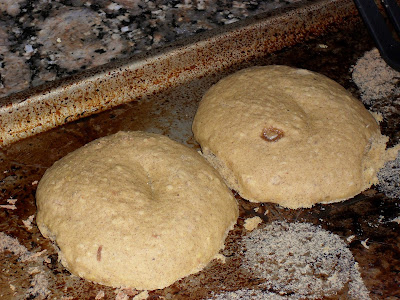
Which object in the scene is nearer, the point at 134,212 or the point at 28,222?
the point at 134,212

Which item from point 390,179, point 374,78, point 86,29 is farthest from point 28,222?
point 374,78

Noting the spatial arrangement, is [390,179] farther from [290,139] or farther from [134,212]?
[134,212]

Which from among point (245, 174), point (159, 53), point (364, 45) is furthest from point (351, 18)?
point (245, 174)

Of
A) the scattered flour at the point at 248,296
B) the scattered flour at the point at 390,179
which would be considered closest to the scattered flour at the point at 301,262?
the scattered flour at the point at 248,296

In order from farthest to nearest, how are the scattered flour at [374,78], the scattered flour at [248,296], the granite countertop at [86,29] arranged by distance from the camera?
Result: the granite countertop at [86,29] < the scattered flour at [374,78] < the scattered flour at [248,296]

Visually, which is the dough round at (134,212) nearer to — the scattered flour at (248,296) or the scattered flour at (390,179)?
the scattered flour at (248,296)

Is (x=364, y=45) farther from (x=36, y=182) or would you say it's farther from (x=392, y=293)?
(x=36, y=182)
